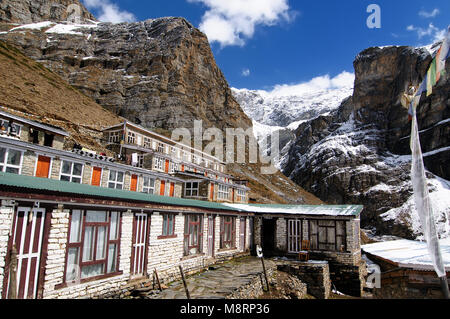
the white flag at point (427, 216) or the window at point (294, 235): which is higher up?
the white flag at point (427, 216)

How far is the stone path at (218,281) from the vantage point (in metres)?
13.3

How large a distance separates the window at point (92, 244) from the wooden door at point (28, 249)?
44.2 inches

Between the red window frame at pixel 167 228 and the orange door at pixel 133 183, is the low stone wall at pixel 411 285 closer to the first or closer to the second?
the red window frame at pixel 167 228

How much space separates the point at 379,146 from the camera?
118688 millimetres

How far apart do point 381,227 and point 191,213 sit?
304 feet

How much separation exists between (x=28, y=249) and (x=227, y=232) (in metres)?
15.7

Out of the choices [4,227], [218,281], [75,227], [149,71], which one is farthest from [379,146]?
[4,227]

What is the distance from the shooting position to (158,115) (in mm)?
97812

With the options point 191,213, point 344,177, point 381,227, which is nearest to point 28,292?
point 191,213

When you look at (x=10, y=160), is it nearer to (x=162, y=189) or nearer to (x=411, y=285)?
(x=162, y=189)

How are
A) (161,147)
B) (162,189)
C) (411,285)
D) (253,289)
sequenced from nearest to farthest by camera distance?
(411,285)
(253,289)
(162,189)
(161,147)

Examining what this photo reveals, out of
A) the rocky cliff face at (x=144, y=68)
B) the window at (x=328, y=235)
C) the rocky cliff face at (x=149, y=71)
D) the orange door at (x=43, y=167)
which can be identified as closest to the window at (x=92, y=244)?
the orange door at (x=43, y=167)

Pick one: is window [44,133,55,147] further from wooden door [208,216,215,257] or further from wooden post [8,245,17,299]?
wooden post [8,245,17,299]

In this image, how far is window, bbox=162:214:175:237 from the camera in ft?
52.7
